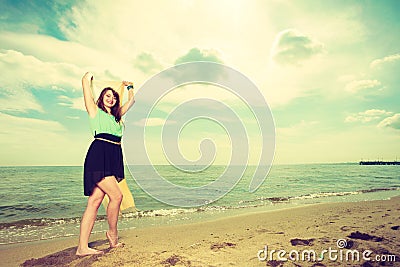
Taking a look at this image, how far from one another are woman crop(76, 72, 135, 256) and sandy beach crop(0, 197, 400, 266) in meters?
0.62

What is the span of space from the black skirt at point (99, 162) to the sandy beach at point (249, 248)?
1203 millimetres

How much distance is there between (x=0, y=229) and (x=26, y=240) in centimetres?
238

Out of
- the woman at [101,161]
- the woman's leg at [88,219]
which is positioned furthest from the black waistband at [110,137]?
the woman's leg at [88,219]

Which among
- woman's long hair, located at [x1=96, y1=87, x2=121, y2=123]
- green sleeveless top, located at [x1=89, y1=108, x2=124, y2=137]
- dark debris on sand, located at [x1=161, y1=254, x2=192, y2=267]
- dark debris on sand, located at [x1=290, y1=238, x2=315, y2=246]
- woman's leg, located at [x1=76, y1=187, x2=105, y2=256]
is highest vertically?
woman's long hair, located at [x1=96, y1=87, x2=121, y2=123]

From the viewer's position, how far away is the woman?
423cm

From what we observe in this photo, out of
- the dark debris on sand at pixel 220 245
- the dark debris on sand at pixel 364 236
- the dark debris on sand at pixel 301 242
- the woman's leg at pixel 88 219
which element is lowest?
the dark debris on sand at pixel 220 245

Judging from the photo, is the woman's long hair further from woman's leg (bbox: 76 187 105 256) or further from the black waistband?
woman's leg (bbox: 76 187 105 256)

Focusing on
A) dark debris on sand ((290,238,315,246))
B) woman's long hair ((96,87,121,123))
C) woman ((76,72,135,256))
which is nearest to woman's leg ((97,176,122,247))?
woman ((76,72,135,256))

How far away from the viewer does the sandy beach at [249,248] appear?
3.90 meters

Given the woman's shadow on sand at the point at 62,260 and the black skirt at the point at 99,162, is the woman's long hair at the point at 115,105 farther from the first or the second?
the woman's shadow on sand at the point at 62,260

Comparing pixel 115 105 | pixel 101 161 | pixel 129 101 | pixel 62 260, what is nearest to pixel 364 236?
pixel 101 161

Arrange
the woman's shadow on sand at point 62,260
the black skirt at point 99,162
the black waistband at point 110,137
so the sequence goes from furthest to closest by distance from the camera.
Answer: the black waistband at point 110,137 → the black skirt at point 99,162 → the woman's shadow on sand at point 62,260

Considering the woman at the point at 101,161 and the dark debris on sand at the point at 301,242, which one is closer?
the woman at the point at 101,161

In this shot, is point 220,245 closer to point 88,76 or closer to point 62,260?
point 62,260
